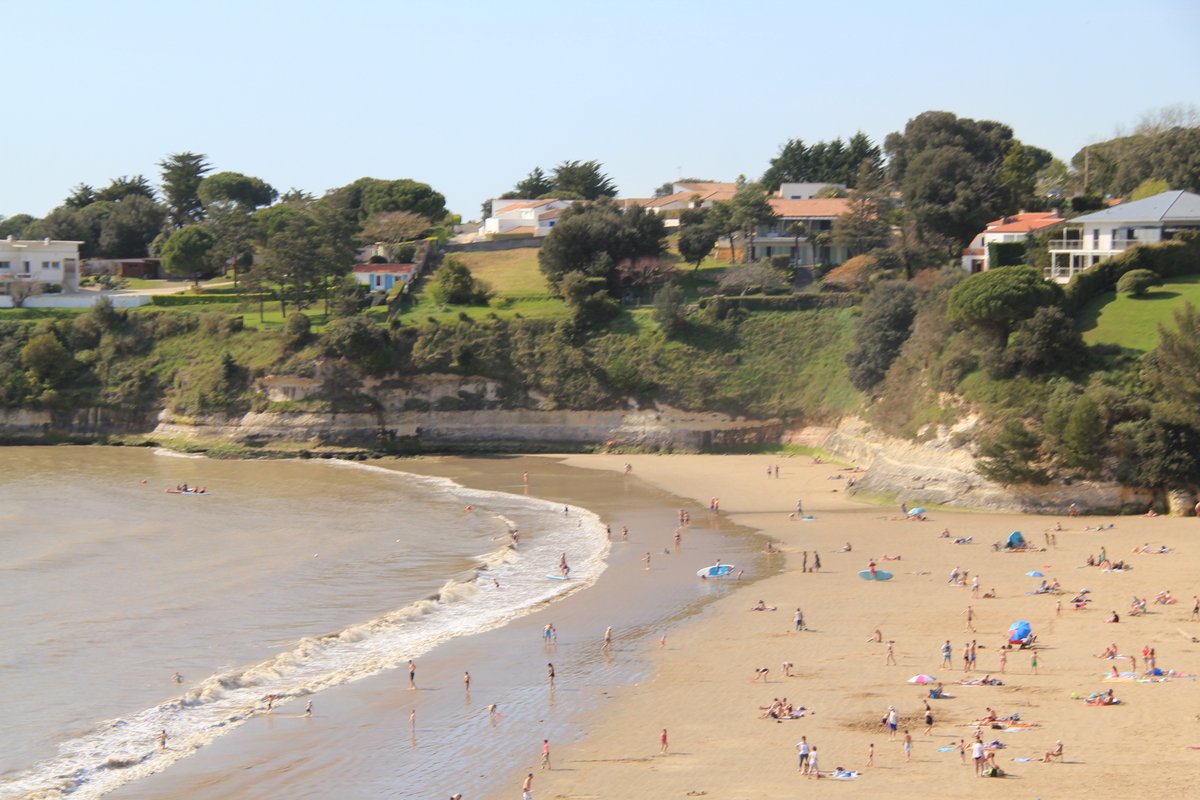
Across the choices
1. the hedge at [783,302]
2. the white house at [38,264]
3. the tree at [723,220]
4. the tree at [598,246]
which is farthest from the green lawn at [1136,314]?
the white house at [38,264]

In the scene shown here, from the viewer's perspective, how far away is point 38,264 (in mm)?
91625

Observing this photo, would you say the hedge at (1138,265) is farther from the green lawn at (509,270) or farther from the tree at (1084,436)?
the green lawn at (509,270)

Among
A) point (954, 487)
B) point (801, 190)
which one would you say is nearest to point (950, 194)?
point (801, 190)

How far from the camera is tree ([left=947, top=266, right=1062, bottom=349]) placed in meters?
53.3

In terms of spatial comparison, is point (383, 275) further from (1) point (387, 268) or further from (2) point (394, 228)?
(2) point (394, 228)

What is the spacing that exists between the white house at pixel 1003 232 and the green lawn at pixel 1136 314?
1109 centimetres

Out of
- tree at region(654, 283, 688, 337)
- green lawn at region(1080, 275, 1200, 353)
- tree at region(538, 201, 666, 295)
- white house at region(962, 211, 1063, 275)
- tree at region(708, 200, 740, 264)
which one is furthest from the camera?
tree at region(708, 200, 740, 264)

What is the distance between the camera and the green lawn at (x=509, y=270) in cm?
8450

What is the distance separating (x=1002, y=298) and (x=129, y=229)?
264 ft

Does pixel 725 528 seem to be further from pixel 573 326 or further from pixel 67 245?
pixel 67 245

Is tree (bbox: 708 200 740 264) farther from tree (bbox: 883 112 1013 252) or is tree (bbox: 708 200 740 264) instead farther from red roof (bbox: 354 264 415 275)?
red roof (bbox: 354 264 415 275)

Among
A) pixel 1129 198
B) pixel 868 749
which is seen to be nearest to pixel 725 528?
pixel 868 749

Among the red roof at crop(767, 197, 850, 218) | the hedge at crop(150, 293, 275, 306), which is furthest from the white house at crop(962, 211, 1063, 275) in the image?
the hedge at crop(150, 293, 275, 306)

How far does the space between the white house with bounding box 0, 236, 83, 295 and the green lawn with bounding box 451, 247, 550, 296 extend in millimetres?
28345
